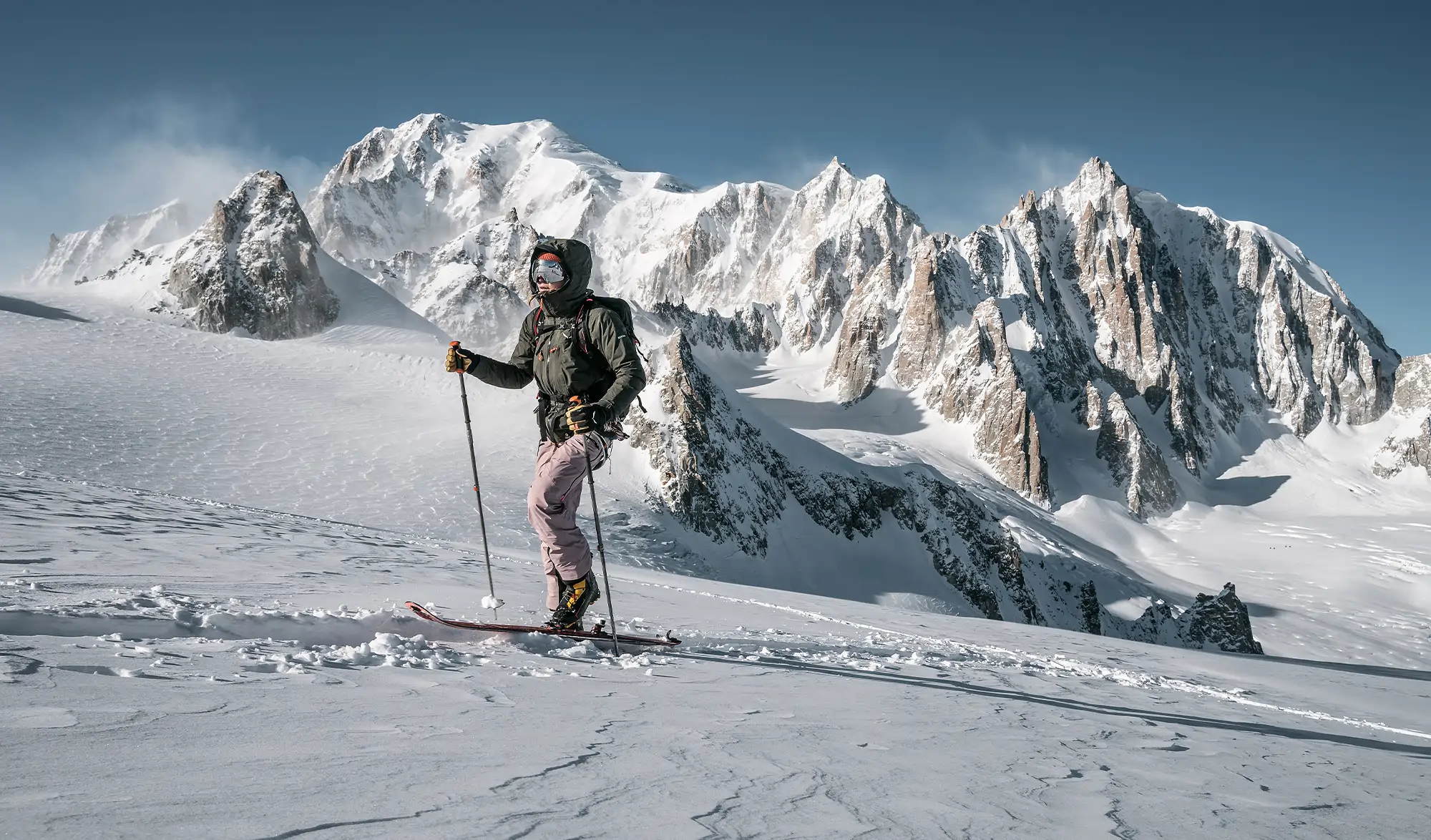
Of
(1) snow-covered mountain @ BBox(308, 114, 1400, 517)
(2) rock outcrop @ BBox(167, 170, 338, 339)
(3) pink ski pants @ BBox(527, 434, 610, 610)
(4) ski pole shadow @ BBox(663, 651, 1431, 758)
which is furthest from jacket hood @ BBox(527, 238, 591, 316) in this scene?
(1) snow-covered mountain @ BBox(308, 114, 1400, 517)

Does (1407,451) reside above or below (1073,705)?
above

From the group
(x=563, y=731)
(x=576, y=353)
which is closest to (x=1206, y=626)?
(x=576, y=353)

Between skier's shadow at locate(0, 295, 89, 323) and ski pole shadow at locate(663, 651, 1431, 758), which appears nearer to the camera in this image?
ski pole shadow at locate(663, 651, 1431, 758)

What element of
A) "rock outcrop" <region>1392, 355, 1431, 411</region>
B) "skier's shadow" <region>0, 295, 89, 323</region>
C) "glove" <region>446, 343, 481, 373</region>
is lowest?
"glove" <region>446, 343, 481, 373</region>

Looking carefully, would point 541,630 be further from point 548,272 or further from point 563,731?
point 548,272

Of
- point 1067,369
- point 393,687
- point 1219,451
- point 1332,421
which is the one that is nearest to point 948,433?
point 1067,369

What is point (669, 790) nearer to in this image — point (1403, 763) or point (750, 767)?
point (750, 767)

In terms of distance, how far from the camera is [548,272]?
20.4ft

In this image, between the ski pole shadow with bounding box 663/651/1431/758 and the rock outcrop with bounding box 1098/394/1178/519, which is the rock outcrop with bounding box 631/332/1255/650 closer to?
the ski pole shadow with bounding box 663/651/1431/758

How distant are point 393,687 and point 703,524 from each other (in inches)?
1276

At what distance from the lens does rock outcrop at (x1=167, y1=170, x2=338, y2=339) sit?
46969 mm

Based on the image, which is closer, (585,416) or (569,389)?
(585,416)

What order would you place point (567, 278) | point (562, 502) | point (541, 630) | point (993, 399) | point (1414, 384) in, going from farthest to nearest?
point (1414, 384) < point (993, 399) < point (567, 278) < point (562, 502) < point (541, 630)

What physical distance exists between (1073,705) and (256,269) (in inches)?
2180
